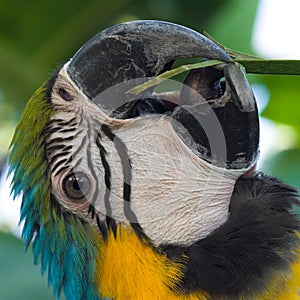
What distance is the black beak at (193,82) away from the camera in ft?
4.48

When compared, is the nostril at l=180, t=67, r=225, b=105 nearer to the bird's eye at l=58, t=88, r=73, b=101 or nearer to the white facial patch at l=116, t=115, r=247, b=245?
the white facial patch at l=116, t=115, r=247, b=245

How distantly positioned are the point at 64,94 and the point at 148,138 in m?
0.21

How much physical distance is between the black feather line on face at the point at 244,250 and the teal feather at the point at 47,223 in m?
0.18

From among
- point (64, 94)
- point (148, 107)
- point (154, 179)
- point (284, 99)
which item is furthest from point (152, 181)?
point (284, 99)

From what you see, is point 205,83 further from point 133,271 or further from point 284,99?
point 284,99

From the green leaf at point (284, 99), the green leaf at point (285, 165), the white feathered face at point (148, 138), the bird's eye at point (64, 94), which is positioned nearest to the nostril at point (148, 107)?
the white feathered face at point (148, 138)

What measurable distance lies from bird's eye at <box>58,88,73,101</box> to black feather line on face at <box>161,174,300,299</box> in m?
0.37

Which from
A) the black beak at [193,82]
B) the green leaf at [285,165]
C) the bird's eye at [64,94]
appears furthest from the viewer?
the green leaf at [285,165]

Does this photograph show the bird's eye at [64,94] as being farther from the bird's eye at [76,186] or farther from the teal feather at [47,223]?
the bird's eye at [76,186]

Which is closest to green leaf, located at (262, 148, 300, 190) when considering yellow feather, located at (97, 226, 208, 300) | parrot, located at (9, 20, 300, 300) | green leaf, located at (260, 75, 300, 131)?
green leaf, located at (260, 75, 300, 131)

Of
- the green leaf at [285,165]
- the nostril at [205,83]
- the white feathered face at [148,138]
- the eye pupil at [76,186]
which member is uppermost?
the nostril at [205,83]

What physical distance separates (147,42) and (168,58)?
0.05 meters

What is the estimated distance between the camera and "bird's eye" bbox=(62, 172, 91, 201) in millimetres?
1516

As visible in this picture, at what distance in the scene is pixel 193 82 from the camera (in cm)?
140
